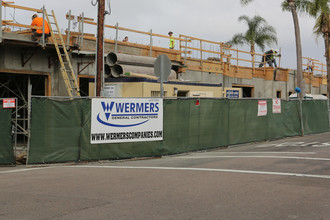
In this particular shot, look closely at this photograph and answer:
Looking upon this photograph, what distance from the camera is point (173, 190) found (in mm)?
8070

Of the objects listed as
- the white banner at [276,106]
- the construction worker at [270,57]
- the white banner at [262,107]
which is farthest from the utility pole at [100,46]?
the construction worker at [270,57]

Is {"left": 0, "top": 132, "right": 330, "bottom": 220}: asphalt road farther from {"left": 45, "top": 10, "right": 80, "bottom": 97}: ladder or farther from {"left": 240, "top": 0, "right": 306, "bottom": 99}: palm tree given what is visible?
{"left": 240, "top": 0, "right": 306, "bottom": 99}: palm tree

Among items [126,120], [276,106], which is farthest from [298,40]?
[126,120]

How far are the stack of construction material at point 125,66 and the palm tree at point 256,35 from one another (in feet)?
79.8

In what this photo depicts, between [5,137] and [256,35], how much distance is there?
1364 inches

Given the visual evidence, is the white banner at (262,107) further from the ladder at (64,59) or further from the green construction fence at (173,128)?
the ladder at (64,59)

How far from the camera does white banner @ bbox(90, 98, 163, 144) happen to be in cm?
1278

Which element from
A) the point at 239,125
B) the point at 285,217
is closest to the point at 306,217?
the point at 285,217

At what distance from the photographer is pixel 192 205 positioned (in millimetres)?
6848

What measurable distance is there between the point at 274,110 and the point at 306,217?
44.7 feet

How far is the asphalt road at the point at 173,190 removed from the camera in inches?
253

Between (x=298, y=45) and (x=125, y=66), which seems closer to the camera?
(x=125, y=66)

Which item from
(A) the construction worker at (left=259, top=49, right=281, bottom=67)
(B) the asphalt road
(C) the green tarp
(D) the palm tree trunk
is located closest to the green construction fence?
(B) the asphalt road

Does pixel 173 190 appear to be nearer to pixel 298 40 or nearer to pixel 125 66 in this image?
pixel 125 66
